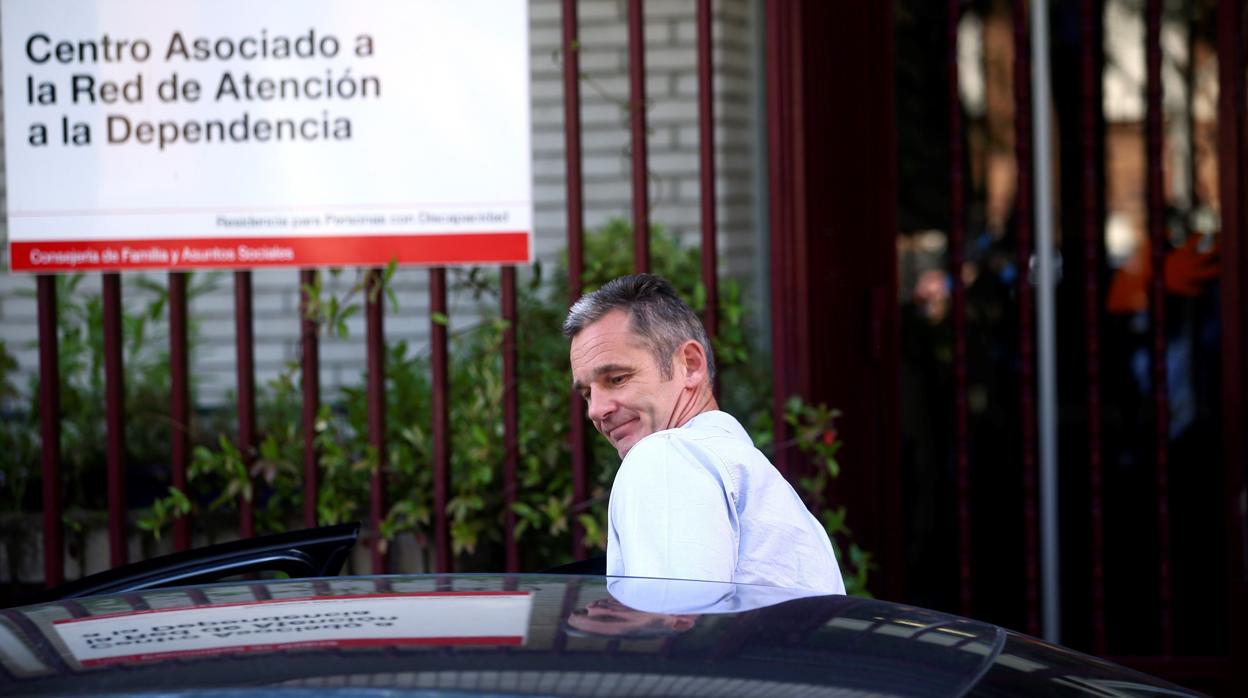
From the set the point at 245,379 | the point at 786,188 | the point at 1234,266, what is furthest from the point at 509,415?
the point at 1234,266

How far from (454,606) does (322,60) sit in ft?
7.88

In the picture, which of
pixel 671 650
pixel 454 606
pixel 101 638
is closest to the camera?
pixel 671 650

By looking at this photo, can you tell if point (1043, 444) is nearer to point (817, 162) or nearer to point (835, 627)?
point (817, 162)

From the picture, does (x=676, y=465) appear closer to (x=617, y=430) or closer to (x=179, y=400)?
(x=617, y=430)

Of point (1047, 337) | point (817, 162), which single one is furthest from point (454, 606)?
point (1047, 337)

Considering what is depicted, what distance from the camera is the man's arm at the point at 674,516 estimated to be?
204 centimetres

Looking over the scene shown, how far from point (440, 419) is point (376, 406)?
17cm

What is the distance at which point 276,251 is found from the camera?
3.90 metres

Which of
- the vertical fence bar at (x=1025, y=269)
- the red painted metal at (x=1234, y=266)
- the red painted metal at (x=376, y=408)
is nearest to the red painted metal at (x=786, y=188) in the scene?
the vertical fence bar at (x=1025, y=269)

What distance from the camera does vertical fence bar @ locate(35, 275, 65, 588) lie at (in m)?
3.97

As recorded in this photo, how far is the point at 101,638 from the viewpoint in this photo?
1.65 metres

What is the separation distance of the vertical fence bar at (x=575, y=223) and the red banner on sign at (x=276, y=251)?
155 mm

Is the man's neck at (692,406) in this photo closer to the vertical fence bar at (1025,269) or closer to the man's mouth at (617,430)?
the man's mouth at (617,430)

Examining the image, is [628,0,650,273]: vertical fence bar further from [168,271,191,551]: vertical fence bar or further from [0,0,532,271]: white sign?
[168,271,191,551]: vertical fence bar
